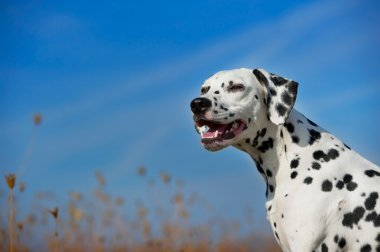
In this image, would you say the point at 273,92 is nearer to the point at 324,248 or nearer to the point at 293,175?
the point at 293,175

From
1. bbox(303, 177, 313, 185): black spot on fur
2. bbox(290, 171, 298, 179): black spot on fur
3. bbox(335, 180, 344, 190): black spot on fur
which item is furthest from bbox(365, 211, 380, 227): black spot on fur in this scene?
bbox(290, 171, 298, 179): black spot on fur

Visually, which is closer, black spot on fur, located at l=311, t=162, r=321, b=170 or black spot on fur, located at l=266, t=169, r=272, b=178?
black spot on fur, located at l=311, t=162, r=321, b=170

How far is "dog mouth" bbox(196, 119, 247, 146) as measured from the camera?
17.7ft

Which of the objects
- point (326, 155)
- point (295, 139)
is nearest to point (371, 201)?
point (326, 155)

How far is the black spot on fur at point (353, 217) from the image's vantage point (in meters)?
5.00

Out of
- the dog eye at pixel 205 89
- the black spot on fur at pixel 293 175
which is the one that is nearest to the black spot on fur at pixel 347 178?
the black spot on fur at pixel 293 175

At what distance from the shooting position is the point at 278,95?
212 inches

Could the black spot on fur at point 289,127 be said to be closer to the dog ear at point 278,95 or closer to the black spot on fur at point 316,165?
the dog ear at point 278,95

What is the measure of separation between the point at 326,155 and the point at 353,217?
2.20 feet

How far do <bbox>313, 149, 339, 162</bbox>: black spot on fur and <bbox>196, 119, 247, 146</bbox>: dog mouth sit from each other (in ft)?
2.54

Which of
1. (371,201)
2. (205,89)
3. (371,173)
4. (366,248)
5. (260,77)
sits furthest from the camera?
(205,89)

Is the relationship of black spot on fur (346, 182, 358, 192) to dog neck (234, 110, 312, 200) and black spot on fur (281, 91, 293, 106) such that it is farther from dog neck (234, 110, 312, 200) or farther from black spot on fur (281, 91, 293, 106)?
black spot on fur (281, 91, 293, 106)

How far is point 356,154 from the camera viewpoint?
5.48 m

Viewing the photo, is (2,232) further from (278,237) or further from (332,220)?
(332,220)
